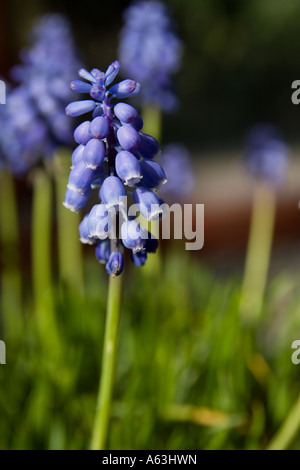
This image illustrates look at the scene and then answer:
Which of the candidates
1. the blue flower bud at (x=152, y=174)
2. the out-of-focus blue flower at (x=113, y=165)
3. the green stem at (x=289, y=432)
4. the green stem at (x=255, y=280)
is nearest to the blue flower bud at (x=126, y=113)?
the out-of-focus blue flower at (x=113, y=165)

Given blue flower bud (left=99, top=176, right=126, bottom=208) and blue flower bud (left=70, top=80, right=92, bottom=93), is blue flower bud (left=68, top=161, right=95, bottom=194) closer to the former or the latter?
blue flower bud (left=99, top=176, right=126, bottom=208)

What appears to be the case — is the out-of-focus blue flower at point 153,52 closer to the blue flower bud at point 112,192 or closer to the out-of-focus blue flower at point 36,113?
the out-of-focus blue flower at point 36,113

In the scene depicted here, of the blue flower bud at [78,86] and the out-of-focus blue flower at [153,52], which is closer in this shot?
the blue flower bud at [78,86]

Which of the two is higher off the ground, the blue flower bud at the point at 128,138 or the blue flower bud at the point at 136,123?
the blue flower bud at the point at 136,123

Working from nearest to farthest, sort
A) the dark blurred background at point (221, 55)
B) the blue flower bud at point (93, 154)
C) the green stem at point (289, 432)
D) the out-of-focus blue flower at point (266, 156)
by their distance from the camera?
1. the blue flower bud at point (93, 154)
2. the green stem at point (289, 432)
3. the out-of-focus blue flower at point (266, 156)
4. the dark blurred background at point (221, 55)

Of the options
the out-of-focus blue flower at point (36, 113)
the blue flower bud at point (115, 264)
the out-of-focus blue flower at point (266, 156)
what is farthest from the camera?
the out-of-focus blue flower at point (266, 156)

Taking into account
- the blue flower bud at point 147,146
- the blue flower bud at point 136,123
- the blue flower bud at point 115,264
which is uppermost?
the blue flower bud at point 136,123

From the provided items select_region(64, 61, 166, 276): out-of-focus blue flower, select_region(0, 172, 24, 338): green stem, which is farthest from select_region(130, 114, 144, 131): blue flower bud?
select_region(0, 172, 24, 338): green stem

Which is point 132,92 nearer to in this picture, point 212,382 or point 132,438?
point 132,438

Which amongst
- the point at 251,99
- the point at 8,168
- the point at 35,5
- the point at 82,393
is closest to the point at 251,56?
the point at 251,99
